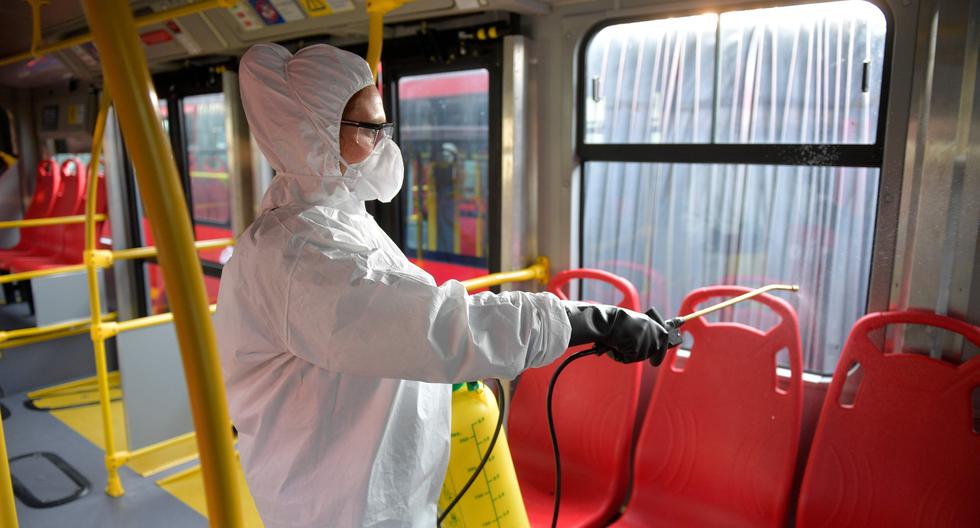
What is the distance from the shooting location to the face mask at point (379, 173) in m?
1.69

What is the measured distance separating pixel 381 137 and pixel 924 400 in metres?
1.79

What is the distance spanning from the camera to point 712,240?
2748mm

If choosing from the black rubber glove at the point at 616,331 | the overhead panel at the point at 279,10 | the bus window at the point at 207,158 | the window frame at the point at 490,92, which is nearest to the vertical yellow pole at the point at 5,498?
the black rubber glove at the point at 616,331

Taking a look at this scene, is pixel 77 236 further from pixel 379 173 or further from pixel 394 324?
pixel 394 324

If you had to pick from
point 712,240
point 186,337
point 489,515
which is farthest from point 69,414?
point 186,337

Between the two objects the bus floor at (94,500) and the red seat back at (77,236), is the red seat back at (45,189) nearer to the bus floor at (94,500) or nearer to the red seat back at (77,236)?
the red seat back at (77,236)

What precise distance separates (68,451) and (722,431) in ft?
12.3

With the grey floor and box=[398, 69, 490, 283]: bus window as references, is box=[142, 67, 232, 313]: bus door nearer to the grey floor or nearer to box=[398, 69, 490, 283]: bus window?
the grey floor

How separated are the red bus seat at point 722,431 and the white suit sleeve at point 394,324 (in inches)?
52.7

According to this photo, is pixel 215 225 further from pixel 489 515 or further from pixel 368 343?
pixel 368 343

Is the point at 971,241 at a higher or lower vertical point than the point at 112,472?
higher

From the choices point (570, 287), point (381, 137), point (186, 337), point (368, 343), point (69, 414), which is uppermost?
point (381, 137)

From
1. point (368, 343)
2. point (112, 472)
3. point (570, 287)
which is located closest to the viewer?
point (368, 343)

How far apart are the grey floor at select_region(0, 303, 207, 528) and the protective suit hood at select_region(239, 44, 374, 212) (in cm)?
235
